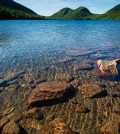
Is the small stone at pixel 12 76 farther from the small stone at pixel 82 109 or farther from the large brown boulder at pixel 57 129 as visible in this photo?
the large brown boulder at pixel 57 129

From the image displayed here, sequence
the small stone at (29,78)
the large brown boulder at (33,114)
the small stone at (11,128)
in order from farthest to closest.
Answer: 1. the small stone at (29,78)
2. the large brown boulder at (33,114)
3. the small stone at (11,128)

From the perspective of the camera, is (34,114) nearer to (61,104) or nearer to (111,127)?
(61,104)

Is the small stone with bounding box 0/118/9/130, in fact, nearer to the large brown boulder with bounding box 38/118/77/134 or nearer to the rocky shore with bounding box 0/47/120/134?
the rocky shore with bounding box 0/47/120/134

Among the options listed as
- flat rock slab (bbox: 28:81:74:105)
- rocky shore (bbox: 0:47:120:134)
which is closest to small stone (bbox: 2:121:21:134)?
rocky shore (bbox: 0:47:120:134)

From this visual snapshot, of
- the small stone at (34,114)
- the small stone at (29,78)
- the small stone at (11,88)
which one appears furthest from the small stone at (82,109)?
the small stone at (29,78)

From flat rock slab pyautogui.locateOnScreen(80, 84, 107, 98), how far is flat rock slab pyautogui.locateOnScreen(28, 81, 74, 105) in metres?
1.04

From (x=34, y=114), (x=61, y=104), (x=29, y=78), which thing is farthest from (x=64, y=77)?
(x=34, y=114)

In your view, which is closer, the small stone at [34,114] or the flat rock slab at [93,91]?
the small stone at [34,114]

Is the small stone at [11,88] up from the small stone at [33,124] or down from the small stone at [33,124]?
down

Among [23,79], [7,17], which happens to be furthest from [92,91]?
[7,17]

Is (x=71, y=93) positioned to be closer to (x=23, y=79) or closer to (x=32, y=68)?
(x=23, y=79)

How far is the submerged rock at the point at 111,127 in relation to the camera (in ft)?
32.0

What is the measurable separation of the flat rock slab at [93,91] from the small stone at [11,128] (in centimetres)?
539

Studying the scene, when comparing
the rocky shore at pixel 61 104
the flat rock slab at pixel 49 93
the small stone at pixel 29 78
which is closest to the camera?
the rocky shore at pixel 61 104
